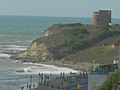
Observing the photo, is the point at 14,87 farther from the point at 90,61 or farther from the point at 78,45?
the point at 78,45

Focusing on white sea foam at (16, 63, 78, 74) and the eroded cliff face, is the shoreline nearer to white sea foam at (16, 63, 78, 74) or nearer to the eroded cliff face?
white sea foam at (16, 63, 78, 74)

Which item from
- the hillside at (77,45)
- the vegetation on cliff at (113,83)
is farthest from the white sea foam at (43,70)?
the vegetation on cliff at (113,83)

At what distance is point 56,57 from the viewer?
408ft

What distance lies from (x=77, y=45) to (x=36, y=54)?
9.07 metres

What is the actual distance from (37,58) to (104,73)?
287ft

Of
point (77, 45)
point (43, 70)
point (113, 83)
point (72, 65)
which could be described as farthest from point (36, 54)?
point (113, 83)

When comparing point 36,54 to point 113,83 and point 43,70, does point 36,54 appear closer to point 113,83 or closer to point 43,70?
point 43,70

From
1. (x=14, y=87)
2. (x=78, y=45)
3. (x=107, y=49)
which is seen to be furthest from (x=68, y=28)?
A: (x=14, y=87)

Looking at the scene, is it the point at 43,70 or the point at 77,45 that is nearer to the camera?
the point at 43,70

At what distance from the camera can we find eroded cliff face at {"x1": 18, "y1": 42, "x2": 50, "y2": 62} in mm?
127656

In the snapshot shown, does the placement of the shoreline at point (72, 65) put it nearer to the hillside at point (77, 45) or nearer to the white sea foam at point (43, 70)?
the hillside at point (77, 45)

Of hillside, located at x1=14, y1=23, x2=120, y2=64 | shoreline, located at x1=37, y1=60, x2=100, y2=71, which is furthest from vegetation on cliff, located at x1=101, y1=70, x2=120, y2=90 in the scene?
hillside, located at x1=14, y1=23, x2=120, y2=64

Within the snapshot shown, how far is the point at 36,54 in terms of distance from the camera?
132000 mm

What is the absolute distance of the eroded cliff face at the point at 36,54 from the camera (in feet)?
419
